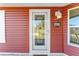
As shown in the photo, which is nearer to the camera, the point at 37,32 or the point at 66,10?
the point at 66,10

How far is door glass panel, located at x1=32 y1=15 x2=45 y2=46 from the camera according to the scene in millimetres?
8570

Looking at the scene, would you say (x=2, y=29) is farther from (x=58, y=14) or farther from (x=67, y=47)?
(x=67, y=47)

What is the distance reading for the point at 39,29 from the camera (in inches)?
341

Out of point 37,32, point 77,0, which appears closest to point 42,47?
point 37,32

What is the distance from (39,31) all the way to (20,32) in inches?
34.6

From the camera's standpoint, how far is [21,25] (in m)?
8.46

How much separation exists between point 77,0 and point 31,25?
568cm

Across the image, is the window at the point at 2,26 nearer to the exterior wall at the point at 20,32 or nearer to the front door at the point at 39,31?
the exterior wall at the point at 20,32

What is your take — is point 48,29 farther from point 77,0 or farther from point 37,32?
point 77,0

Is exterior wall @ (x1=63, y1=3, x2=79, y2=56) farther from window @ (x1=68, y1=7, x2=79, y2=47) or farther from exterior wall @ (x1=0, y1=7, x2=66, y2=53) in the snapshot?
exterior wall @ (x1=0, y1=7, x2=66, y2=53)

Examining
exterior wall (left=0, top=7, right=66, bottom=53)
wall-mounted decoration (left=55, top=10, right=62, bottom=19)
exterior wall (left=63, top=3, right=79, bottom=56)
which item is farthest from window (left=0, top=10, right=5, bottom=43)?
exterior wall (left=63, top=3, right=79, bottom=56)

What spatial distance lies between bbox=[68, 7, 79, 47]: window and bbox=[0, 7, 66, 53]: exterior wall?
837mm

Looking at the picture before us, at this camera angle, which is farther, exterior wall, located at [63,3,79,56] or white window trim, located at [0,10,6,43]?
white window trim, located at [0,10,6,43]

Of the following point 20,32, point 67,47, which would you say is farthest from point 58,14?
point 20,32
